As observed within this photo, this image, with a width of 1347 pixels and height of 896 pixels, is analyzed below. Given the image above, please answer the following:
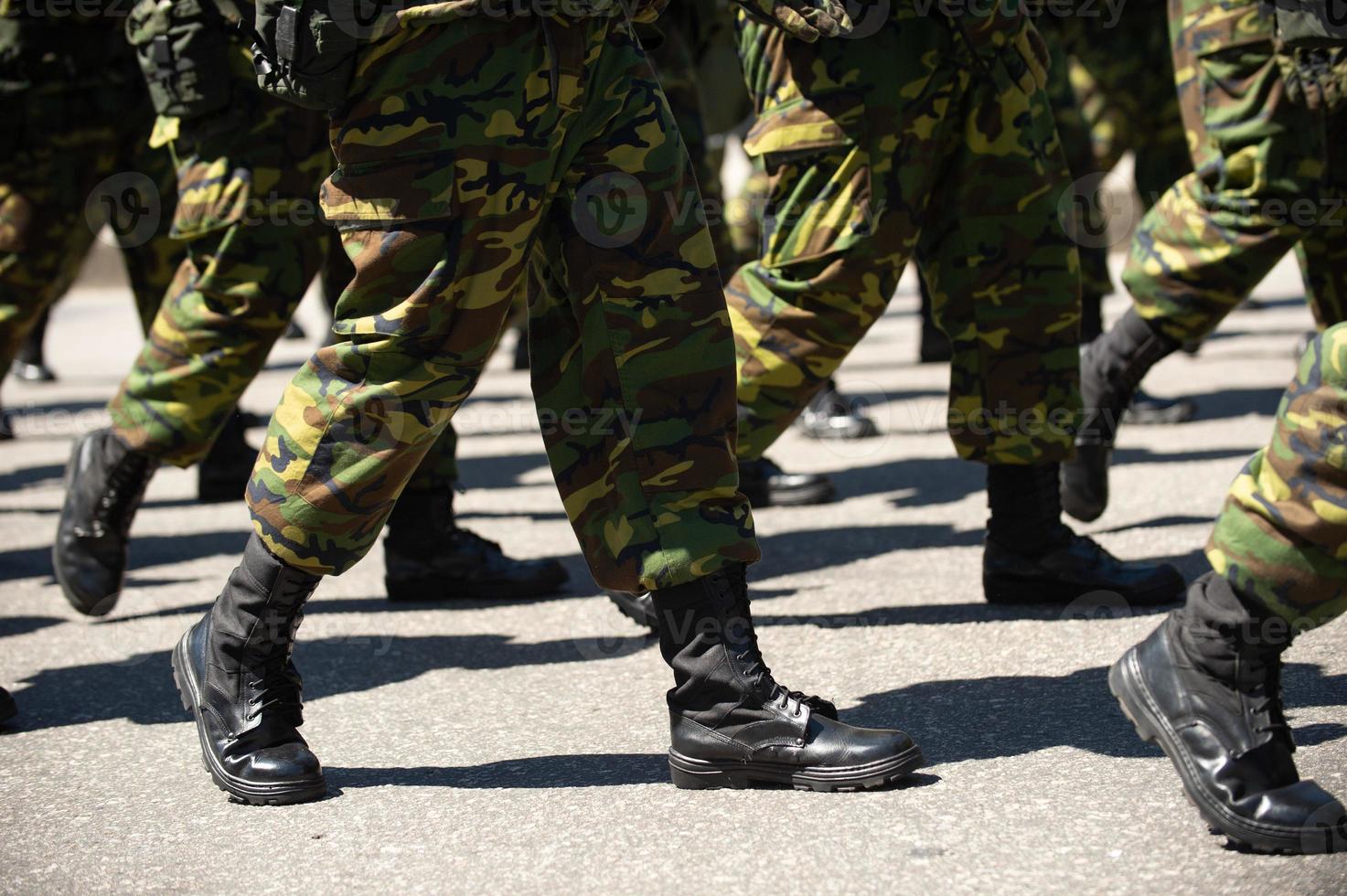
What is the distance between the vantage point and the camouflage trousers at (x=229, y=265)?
137 inches

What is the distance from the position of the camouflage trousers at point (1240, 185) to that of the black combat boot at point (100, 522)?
2.39m

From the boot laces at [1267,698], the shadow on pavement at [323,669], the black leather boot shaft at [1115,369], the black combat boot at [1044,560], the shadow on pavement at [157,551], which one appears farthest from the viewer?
the shadow on pavement at [157,551]

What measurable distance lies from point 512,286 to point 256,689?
0.75 metres

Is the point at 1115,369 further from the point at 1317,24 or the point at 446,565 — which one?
the point at 446,565

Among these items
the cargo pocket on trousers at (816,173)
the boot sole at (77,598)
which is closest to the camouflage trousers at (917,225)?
the cargo pocket on trousers at (816,173)

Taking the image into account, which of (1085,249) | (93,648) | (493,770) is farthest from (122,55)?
(1085,249)

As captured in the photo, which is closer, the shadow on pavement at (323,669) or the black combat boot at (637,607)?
the shadow on pavement at (323,669)

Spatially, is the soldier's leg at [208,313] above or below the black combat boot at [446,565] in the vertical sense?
above

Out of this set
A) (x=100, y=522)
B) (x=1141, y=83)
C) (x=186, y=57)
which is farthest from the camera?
(x=1141, y=83)

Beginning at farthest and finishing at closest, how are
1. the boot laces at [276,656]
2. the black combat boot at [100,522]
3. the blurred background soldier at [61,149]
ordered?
the blurred background soldier at [61,149], the black combat boot at [100,522], the boot laces at [276,656]

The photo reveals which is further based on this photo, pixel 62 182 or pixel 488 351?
pixel 62 182

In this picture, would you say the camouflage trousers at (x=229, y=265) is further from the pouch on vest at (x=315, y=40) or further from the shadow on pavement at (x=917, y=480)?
the shadow on pavement at (x=917, y=480)

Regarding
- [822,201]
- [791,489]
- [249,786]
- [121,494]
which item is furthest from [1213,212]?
[121,494]

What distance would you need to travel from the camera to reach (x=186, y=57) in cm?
345
